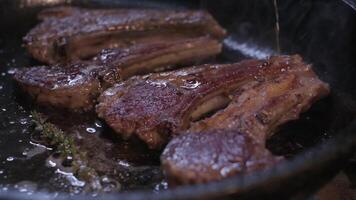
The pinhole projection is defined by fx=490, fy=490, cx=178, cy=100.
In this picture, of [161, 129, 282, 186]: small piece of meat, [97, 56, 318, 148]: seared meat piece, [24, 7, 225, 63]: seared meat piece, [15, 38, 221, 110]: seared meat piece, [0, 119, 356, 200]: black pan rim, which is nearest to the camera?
[0, 119, 356, 200]: black pan rim

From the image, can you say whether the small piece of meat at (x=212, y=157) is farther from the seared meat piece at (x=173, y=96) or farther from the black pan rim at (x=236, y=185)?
the seared meat piece at (x=173, y=96)

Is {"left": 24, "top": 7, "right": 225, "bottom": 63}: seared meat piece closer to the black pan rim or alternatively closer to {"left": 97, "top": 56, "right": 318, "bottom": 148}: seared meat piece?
{"left": 97, "top": 56, "right": 318, "bottom": 148}: seared meat piece

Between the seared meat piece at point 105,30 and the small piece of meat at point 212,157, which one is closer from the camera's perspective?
the small piece of meat at point 212,157

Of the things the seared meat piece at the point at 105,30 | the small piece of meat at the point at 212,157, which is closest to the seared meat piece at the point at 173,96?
the small piece of meat at the point at 212,157

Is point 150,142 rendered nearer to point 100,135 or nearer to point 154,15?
point 100,135

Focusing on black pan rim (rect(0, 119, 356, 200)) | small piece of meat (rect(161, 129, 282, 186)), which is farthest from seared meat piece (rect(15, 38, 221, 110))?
black pan rim (rect(0, 119, 356, 200))

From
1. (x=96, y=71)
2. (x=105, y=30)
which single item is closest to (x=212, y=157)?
(x=96, y=71)

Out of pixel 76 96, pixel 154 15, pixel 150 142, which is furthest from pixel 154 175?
pixel 154 15

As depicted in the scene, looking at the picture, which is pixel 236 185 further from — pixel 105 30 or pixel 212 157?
pixel 105 30
